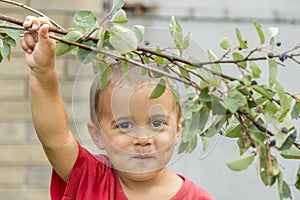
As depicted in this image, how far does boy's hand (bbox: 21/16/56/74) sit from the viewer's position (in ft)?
5.29

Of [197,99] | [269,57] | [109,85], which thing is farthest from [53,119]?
[269,57]

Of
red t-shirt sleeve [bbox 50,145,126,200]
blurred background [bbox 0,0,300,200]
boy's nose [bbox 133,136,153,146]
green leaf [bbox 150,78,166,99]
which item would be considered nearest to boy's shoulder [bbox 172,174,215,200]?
red t-shirt sleeve [bbox 50,145,126,200]

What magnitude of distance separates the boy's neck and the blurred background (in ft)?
4.65

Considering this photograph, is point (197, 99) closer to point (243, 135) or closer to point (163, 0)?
point (243, 135)

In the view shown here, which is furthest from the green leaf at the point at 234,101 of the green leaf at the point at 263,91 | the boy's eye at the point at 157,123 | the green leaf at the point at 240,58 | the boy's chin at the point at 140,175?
the boy's chin at the point at 140,175

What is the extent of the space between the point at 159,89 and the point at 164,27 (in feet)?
5.79

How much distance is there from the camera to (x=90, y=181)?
76.8 inches

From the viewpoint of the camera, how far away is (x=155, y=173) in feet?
6.31

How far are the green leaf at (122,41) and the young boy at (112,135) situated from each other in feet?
0.47

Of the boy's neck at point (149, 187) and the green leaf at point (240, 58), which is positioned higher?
the green leaf at point (240, 58)

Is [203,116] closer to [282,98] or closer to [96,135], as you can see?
[282,98]

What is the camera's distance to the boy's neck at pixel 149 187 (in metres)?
1.95

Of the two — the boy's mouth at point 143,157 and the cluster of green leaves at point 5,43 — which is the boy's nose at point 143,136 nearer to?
the boy's mouth at point 143,157

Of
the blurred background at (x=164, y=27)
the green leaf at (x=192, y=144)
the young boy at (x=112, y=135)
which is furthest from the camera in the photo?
the blurred background at (x=164, y=27)
